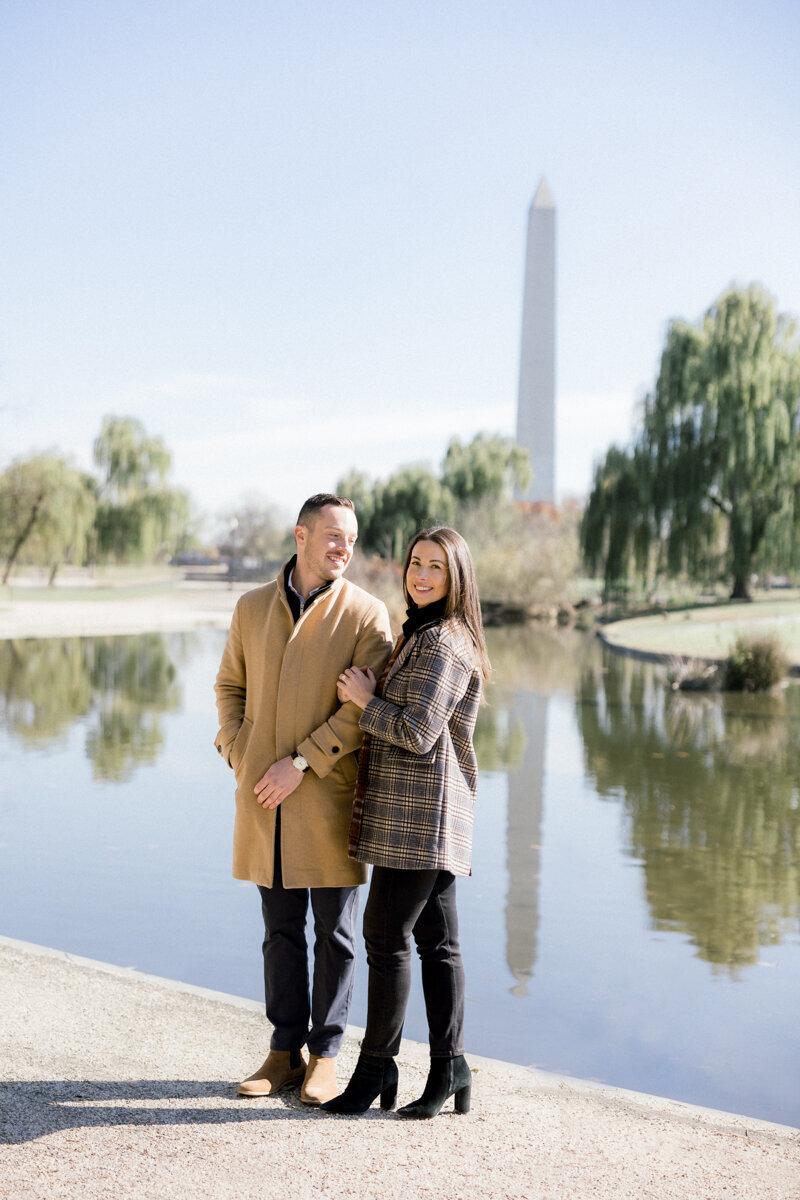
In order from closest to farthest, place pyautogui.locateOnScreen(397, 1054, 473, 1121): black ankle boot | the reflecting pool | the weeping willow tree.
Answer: pyautogui.locateOnScreen(397, 1054, 473, 1121): black ankle boot → the reflecting pool → the weeping willow tree

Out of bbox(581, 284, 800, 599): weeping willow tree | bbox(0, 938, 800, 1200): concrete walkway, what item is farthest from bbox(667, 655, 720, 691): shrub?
bbox(0, 938, 800, 1200): concrete walkway

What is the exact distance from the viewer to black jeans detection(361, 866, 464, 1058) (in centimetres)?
322

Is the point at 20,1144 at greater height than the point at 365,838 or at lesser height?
lesser

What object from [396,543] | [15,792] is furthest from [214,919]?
[396,543]

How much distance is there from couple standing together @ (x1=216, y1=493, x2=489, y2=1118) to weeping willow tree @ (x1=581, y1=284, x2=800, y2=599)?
25.4m

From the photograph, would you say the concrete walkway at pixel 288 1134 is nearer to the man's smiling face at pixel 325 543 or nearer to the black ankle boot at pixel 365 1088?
the black ankle boot at pixel 365 1088

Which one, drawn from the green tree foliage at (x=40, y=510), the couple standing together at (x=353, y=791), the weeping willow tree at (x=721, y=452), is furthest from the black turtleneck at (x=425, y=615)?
the green tree foliage at (x=40, y=510)

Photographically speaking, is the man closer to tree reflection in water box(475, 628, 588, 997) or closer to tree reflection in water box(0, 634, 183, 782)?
tree reflection in water box(475, 628, 588, 997)

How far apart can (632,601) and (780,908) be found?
3046cm

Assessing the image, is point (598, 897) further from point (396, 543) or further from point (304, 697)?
point (396, 543)

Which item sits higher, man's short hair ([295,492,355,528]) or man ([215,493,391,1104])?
man's short hair ([295,492,355,528])

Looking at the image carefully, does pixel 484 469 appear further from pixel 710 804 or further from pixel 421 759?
pixel 421 759

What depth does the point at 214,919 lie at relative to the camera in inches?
234

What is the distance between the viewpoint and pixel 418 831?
321 cm
